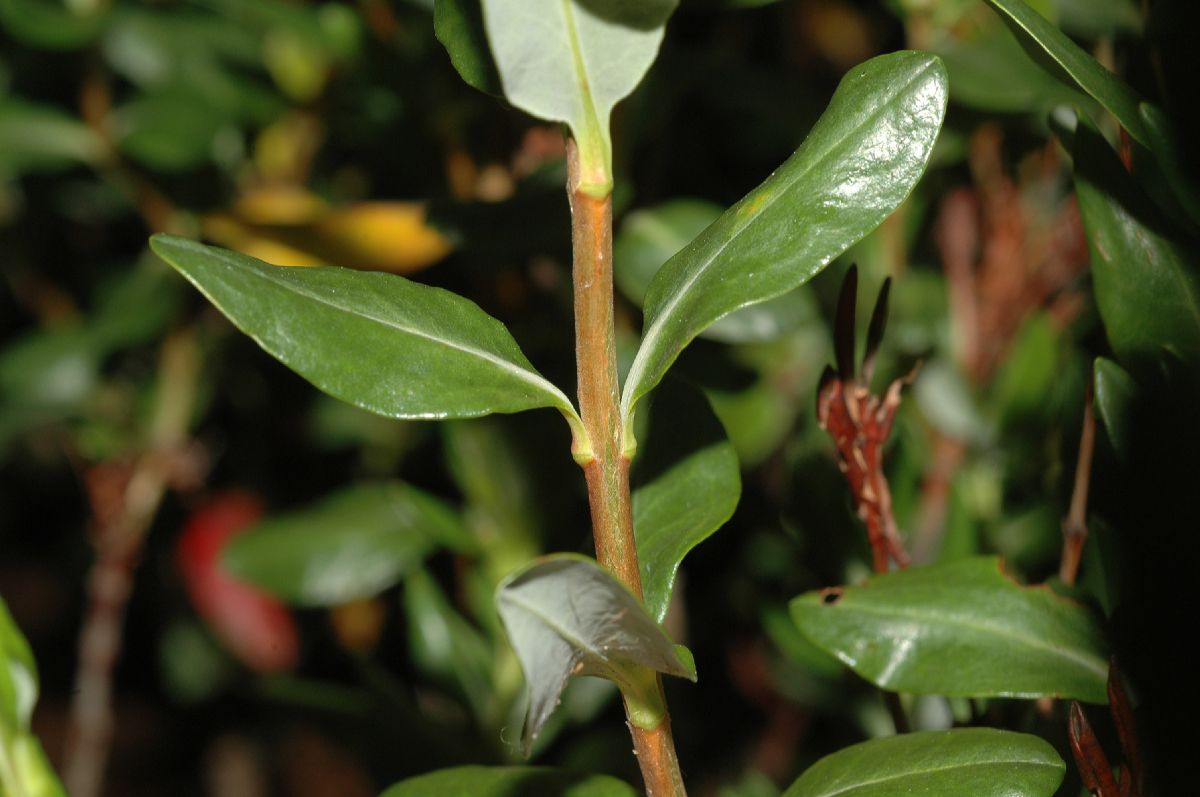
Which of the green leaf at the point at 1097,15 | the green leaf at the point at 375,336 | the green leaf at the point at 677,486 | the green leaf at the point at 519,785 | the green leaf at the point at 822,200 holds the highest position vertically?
the green leaf at the point at 1097,15

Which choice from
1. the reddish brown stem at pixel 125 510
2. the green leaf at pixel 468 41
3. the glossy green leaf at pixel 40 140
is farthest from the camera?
the reddish brown stem at pixel 125 510

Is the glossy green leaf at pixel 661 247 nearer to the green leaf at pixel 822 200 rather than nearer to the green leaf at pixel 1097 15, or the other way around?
the green leaf at pixel 1097 15

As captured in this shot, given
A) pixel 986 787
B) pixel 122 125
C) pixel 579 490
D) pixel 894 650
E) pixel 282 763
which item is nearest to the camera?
pixel 986 787

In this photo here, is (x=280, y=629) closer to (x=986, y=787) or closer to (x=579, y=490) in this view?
(x=579, y=490)

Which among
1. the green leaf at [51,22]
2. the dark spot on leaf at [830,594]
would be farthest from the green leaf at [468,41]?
the green leaf at [51,22]

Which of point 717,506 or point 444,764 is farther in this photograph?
point 444,764

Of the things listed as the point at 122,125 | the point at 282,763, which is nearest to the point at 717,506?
the point at 122,125

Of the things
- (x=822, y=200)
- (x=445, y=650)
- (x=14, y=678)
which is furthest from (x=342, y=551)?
(x=822, y=200)

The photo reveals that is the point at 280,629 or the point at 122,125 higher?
the point at 122,125
